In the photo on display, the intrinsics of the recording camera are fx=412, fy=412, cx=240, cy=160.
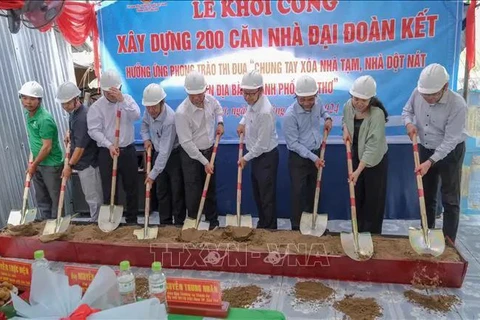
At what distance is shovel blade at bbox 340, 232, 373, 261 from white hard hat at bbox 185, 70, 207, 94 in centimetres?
162

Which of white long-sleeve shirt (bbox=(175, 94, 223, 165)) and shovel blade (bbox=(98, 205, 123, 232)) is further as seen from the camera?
white long-sleeve shirt (bbox=(175, 94, 223, 165))

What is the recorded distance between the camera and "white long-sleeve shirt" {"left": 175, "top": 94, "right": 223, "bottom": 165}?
3545 mm

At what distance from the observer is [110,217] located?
3500mm

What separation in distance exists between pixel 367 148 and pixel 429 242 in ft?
2.68

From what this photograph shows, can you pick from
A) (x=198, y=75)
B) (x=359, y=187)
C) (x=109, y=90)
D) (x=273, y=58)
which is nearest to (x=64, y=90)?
(x=109, y=90)

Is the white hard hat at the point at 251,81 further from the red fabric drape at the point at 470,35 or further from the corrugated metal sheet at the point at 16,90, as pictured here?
the corrugated metal sheet at the point at 16,90

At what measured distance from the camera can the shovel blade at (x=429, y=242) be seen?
270 cm

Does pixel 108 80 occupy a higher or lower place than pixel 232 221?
higher

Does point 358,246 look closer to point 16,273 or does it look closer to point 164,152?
point 164,152

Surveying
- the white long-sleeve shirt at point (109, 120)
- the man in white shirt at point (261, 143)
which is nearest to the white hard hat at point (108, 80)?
the white long-sleeve shirt at point (109, 120)

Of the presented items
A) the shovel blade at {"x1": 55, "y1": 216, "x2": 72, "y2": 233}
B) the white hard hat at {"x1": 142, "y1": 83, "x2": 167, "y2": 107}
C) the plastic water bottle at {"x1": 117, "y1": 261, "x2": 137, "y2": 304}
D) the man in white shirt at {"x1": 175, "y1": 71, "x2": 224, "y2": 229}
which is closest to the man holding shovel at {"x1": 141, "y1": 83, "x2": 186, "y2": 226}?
the white hard hat at {"x1": 142, "y1": 83, "x2": 167, "y2": 107}

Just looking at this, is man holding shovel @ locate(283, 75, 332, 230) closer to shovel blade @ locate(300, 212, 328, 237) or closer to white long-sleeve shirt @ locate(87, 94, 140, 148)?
shovel blade @ locate(300, 212, 328, 237)

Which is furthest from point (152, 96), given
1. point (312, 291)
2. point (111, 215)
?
point (312, 291)

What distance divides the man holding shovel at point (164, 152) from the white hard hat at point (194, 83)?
0.29 metres
